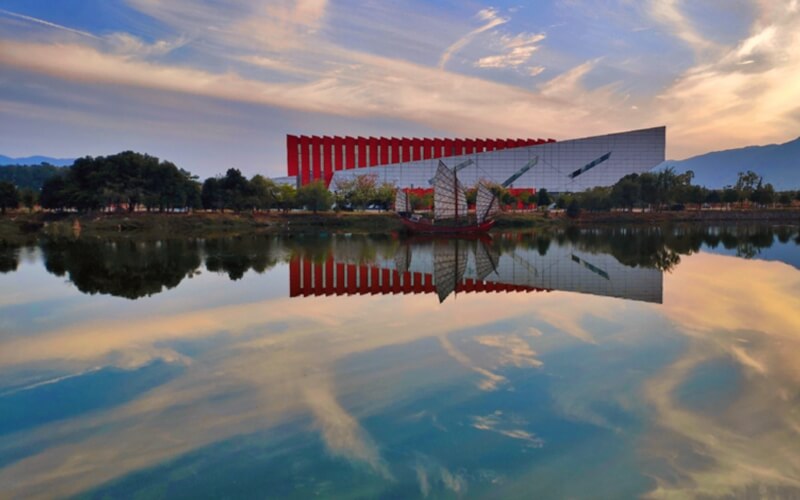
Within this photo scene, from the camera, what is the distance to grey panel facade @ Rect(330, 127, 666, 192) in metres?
85.1

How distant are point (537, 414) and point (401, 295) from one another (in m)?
10.4

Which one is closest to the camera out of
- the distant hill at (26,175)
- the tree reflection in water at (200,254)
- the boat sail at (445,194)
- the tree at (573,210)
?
the tree reflection in water at (200,254)

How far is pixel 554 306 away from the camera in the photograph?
15.4 m

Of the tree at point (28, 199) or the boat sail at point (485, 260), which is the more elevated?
the tree at point (28, 199)

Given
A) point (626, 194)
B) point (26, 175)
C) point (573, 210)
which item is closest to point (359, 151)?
point (573, 210)

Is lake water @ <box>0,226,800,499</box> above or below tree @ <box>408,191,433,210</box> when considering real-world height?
below

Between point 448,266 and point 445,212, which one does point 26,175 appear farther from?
point 448,266

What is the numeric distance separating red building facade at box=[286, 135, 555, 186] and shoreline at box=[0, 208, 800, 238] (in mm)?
22139

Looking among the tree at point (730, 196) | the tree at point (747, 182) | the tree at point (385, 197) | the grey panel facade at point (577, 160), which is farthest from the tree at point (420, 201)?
the tree at point (747, 182)

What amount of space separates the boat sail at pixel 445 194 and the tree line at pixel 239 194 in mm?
16139

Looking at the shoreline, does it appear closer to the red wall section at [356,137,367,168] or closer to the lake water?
the red wall section at [356,137,367,168]

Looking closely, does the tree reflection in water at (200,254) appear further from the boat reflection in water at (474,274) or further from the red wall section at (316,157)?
the red wall section at (316,157)

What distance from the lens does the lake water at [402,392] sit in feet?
19.8

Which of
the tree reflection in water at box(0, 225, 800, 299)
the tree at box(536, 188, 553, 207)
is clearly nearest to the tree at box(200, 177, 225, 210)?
the tree reflection in water at box(0, 225, 800, 299)
